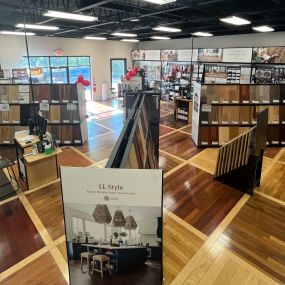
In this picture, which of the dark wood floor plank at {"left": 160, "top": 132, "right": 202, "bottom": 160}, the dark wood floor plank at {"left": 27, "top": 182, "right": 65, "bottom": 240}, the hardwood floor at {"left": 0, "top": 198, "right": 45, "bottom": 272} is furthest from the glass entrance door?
the hardwood floor at {"left": 0, "top": 198, "right": 45, "bottom": 272}

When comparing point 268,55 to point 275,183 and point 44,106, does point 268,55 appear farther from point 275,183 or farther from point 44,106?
point 44,106

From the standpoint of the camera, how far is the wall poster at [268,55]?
884 centimetres

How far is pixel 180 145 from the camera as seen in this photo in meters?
6.92

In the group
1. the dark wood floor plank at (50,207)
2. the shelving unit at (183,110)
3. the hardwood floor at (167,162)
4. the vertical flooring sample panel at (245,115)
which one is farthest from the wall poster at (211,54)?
the dark wood floor plank at (50,207)

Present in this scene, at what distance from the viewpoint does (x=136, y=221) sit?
1.47m

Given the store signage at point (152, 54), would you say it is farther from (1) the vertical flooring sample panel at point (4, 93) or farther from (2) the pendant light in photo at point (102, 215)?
(2) the pendant light in photo at point (102, 215)

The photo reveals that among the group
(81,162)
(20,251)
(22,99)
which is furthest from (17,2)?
(20,251)

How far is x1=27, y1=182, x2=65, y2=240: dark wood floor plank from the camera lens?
3.62 meters

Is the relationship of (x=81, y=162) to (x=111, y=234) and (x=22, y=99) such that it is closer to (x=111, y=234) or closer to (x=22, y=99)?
(x=22, y=99)

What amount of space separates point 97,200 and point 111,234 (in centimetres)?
23

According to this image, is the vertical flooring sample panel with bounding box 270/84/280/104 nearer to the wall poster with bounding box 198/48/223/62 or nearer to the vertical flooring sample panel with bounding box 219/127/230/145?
the vertical flooring sample panel with bounding box 219/127/230/145

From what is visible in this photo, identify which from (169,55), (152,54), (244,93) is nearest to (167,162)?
(244,93)

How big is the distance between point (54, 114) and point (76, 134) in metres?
0.79

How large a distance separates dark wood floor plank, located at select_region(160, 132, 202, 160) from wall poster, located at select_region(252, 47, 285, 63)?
450 centimetres
